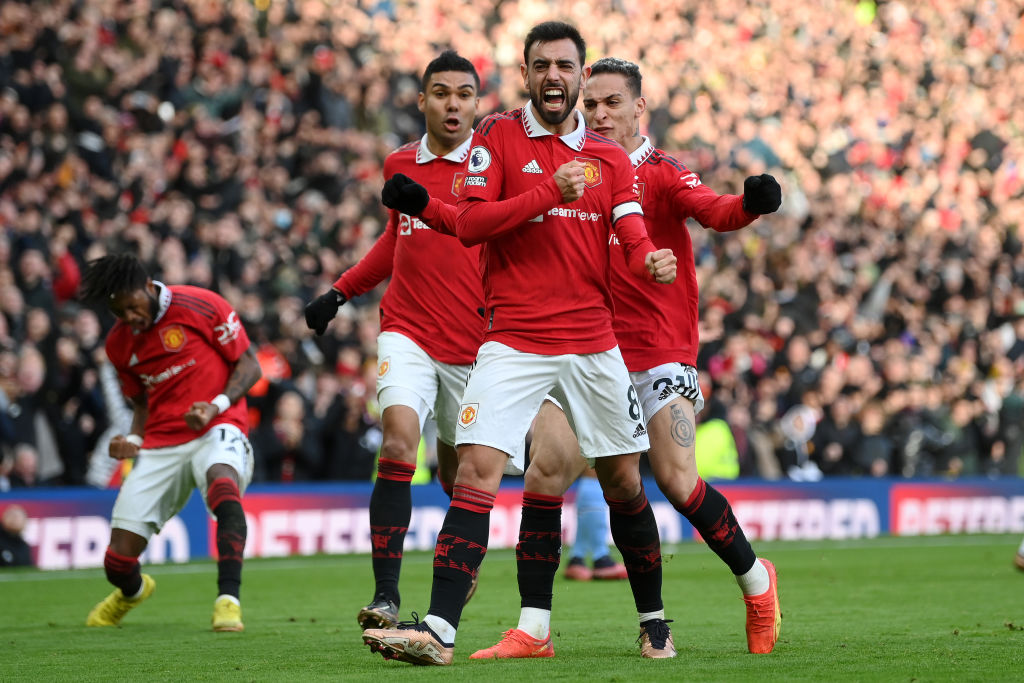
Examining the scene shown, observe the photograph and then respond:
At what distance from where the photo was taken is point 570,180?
241 inches

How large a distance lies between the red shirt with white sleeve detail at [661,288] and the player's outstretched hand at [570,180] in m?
1.02

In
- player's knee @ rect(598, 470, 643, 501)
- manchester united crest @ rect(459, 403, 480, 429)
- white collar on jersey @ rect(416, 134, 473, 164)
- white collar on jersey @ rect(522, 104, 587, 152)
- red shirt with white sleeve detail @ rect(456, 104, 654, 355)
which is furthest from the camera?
white collar on jersey @ rect(416, 134, 473, 164)

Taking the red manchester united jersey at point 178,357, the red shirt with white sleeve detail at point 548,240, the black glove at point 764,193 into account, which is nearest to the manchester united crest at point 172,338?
the red manchester united jersey at point 178,357

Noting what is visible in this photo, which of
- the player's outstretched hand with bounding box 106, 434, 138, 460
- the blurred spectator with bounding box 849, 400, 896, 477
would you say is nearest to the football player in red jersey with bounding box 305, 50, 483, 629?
the player's outstretched hand with bounding box 106, 434, 138, 460

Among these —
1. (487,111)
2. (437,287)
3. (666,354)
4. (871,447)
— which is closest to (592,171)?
(666,354)

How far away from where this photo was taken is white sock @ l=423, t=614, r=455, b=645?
19.9 ft

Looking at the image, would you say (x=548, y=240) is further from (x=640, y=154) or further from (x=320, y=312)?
(x=320, y=312)

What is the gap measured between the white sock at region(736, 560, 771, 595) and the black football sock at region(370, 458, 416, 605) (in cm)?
185

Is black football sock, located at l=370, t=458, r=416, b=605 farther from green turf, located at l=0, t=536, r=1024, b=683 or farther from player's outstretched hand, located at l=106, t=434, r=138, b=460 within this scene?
player's outstretched hand, located at l=106, t=434, r=138, b=460

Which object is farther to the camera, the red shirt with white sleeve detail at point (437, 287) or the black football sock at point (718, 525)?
the red shirt with white sleeve detail at point (437, 287)

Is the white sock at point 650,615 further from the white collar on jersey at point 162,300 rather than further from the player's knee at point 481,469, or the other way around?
the white collar on jersey at point 162,300

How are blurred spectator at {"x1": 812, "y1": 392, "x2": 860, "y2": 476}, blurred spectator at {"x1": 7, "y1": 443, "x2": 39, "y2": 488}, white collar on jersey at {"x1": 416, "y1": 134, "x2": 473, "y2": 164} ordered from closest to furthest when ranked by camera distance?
1. white collar on jersey at {"x1": 416, "y1": 134, "x2": 473, "y2": 164}
2. blurred spectator at {"x1": 7, "y1": 443, "x2": 39, "y2": 488}
3. blurred spectator at {"x1": 812, "y1": 392, "x2": 860, "y2": 476}

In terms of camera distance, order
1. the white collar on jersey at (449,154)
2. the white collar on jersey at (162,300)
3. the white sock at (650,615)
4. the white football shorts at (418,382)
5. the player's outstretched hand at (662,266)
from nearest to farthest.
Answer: the player's outstretched hand at (662,266) → the white sock at (650,615) → the white football shorts at (418,382) → the white collar on jersey at (449,154) → the white collar on jersey at (162,300)

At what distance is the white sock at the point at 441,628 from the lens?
6055 millimetres
